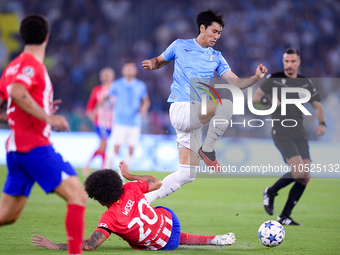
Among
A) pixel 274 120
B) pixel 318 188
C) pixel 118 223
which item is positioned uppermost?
pixel 274 120

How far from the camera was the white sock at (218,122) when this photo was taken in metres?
5.94

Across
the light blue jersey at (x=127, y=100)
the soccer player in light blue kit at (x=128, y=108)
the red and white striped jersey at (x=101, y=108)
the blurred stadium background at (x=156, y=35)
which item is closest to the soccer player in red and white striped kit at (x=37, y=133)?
the soccer player in light blue kit at (x=128, y=108)

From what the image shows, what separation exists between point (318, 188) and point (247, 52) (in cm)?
954

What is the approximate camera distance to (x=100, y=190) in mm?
4992

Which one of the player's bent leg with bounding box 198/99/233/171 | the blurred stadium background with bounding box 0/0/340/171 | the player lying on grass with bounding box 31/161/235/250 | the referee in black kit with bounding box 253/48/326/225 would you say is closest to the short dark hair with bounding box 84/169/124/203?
the player lying on grass with bounding box 31/161/235/250

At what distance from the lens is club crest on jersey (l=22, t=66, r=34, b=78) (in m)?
3.78

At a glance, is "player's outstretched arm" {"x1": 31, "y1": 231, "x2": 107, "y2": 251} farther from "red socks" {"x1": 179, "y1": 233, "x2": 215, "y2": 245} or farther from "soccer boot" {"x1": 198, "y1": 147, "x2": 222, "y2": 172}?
"soccer boot" {"x1": 198, "y1": 147, "x2": 222, "y2": 172}

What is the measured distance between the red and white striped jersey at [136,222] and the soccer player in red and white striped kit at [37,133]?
1121 millimetres

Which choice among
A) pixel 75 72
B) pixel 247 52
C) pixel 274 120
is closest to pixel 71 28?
pixel 75 72

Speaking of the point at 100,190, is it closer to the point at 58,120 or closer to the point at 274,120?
the point at 58,120

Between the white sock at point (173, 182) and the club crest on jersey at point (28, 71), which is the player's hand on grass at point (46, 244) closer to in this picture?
the white sock at point (173, 182)

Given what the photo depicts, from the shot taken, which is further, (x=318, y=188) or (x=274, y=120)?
(x=318, y=188)

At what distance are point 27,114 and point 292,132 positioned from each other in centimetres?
471

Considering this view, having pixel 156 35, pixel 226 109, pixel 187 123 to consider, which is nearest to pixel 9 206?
pixel 187 123
